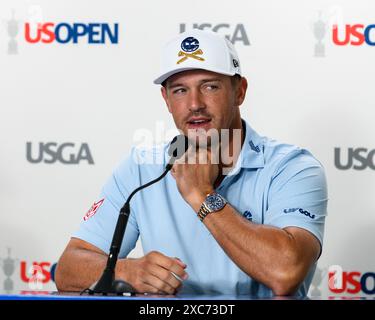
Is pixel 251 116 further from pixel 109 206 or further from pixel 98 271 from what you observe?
pixel 98 271

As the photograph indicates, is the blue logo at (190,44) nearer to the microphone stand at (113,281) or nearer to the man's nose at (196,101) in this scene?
the man's nose at (196,101)

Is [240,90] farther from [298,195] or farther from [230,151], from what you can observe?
[298,195]

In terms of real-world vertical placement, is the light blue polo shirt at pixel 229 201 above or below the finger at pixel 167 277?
above

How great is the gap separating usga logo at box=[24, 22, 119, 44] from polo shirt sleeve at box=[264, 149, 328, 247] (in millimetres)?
1375

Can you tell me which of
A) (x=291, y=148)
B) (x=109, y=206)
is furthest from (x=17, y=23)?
(x=291, y=148)

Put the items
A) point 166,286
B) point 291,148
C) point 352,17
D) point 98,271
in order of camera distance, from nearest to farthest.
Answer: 1. point 166,286
2. point 98,271
3. point 291,148
4. point 352,17

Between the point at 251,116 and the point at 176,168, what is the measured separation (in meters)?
1.26

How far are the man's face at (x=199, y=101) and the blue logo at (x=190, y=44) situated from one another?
2.7 inches

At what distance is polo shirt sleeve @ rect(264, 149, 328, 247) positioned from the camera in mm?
1712

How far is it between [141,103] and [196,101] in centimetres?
115

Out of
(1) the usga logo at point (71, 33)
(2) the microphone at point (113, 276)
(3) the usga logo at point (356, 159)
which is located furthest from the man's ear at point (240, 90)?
(1) the usga logo at point (71, 33)

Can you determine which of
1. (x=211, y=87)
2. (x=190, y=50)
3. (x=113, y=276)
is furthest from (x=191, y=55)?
(x=113, y=276)

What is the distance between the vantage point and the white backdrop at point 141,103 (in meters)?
2.90

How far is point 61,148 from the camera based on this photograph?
3.03 meters
